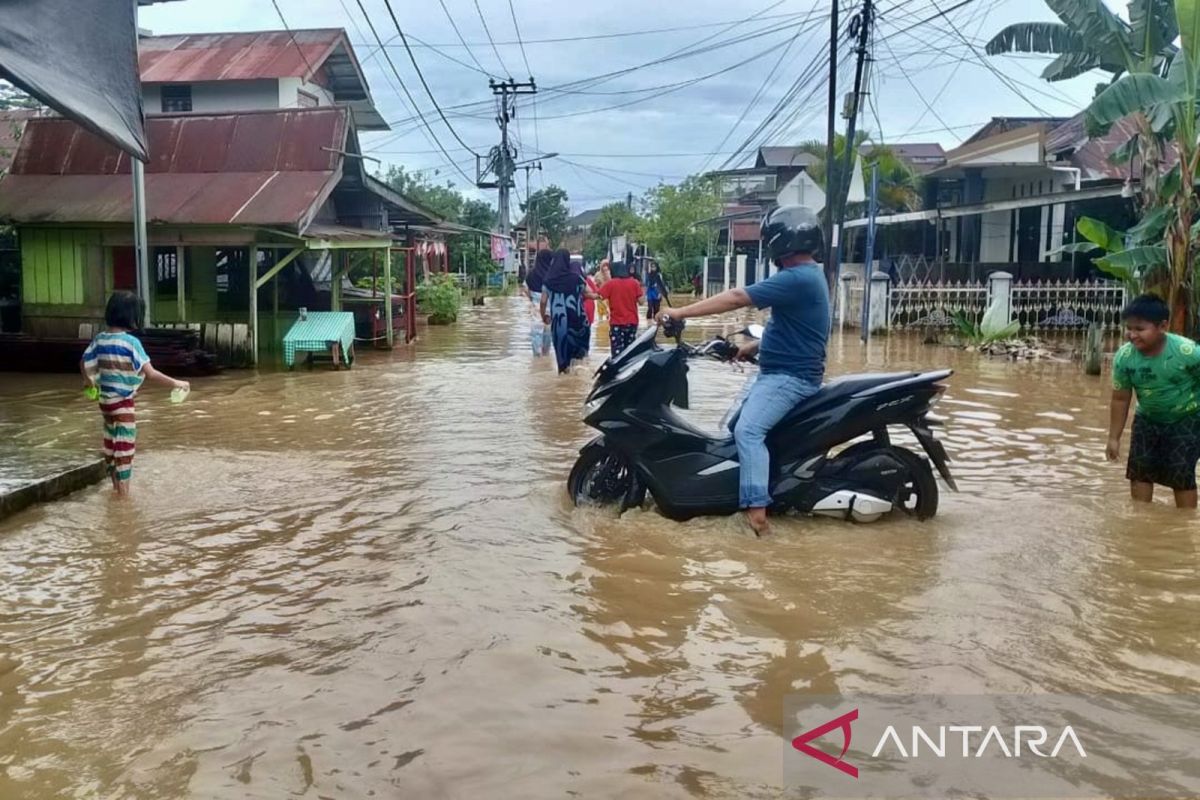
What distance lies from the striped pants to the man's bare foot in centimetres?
404

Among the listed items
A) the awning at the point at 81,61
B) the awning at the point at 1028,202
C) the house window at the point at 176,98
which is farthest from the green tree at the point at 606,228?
the awning at the point at 81,61

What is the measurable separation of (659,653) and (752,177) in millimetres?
53933

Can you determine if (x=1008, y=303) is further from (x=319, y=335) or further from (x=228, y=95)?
(x=228, y=95)

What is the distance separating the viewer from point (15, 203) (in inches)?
597

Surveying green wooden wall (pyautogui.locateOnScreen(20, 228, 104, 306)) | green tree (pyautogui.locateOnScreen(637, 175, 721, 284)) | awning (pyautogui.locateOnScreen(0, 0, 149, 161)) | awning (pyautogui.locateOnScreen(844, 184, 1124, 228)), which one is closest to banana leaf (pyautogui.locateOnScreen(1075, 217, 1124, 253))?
awning (pyautogui.locateOnScreen(844, 184, 1124, 228))

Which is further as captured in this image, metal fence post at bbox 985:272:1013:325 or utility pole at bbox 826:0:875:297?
utility pole at bbox 826:0:875:297

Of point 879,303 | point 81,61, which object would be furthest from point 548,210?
point 81,61

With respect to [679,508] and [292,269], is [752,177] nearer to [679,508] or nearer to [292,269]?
[292,269]

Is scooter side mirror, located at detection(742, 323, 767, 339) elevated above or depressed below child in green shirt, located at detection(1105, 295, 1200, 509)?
above

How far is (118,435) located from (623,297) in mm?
6602

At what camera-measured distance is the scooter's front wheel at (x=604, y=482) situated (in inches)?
232

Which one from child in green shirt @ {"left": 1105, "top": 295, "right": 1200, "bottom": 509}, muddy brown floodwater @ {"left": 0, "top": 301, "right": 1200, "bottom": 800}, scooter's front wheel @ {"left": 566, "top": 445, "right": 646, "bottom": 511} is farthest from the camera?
scooter's front wheel @ {"left": 566, "top": 445, "right": 646, "bottom": 511}

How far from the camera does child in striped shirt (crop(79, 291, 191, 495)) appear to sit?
646cm

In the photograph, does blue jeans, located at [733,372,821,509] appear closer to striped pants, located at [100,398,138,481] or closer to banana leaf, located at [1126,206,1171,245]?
striped pants, located at [100,398,138,481]
